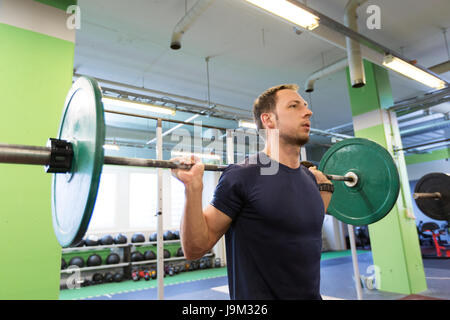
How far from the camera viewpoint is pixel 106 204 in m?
8.09

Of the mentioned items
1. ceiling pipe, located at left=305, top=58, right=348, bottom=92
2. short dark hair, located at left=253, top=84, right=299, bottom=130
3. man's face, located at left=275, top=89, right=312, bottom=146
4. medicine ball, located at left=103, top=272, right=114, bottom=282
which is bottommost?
medicine ball, located at left=103, top=272, right=114, bottom=282

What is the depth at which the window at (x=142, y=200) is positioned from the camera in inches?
336

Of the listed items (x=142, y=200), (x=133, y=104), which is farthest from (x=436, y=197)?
(x=142, y=200)

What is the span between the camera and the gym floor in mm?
4660

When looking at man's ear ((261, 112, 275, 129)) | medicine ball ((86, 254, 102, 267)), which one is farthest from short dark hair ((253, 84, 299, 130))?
medicine ball ((86, 254, 102, 267))

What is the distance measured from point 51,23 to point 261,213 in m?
2.76

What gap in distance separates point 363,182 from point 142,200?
7430 millimetres

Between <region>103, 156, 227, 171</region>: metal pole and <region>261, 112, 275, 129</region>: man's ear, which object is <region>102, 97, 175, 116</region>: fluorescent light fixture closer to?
<region>261, 112, 275, 129</region>: man's ear

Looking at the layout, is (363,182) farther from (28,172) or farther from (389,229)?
(389,229)

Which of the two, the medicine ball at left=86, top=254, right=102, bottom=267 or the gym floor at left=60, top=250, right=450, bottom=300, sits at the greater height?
the medicine ball at left=86, top=254, right=102, bottom=267

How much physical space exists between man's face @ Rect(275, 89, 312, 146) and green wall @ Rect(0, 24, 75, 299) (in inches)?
80.3

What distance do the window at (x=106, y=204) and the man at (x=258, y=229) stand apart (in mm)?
7481

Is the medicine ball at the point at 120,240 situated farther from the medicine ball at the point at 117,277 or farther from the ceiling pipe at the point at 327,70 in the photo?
the ceiling pipe at the point at 327,70

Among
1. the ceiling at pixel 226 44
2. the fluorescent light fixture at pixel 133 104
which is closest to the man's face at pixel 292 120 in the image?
the ceiling at pixel 226 44
